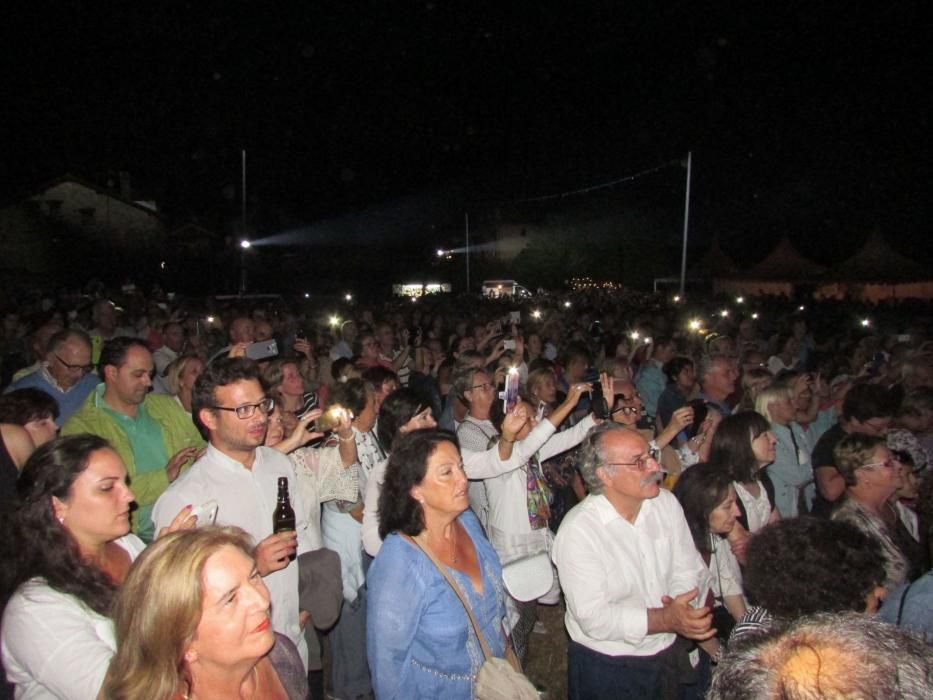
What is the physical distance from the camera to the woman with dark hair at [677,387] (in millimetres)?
6527

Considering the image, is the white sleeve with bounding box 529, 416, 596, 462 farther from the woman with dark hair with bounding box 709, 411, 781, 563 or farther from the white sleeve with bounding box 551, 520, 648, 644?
the white sleeve with bounding box 551, 520, 648, 644

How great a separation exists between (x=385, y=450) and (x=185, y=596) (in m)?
2.52

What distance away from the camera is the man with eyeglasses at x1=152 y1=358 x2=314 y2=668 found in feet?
9.69

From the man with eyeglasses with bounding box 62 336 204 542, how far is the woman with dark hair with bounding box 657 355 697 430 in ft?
14.4

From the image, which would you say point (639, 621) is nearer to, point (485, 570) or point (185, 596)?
point (485, 570)

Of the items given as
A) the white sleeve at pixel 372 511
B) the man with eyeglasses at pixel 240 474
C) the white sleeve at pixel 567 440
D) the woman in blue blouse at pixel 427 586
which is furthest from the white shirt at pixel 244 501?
the white sleeve at pixel 567 440

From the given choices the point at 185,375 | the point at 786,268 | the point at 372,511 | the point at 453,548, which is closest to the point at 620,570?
the point at 453,548

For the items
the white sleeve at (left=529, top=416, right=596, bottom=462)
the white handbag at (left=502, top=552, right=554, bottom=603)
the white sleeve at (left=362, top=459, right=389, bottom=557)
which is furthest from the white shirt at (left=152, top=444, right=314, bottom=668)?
the white sleeve at (left=529, top=416, right=596, bottom=462)

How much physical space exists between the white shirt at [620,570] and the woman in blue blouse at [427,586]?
0.38m

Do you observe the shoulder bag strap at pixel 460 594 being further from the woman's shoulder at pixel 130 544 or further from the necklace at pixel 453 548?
the woman's shoulder at pixel 130 544

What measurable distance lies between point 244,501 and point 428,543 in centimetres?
94

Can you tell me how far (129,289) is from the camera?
580 inches

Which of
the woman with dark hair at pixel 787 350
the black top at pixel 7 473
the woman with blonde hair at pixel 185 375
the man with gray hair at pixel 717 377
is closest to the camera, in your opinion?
the black top at pixel 7 473

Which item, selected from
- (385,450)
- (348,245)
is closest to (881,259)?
(385,450)
